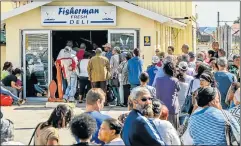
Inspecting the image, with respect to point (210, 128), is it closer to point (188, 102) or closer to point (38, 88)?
point (188, 102)

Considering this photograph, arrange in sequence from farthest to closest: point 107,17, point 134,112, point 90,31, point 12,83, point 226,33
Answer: point 226,33
point 90,31
point 107,17
point 12,83
point 134,112

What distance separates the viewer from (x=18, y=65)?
19203 mm

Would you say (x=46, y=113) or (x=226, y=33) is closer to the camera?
(x=46, y=113)

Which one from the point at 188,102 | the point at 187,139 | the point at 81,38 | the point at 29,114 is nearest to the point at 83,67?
the point at 29,114

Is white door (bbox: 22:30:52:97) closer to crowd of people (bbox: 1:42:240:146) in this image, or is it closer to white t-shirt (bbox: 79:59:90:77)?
white t-shirt (bbox: 79:59:90:77)

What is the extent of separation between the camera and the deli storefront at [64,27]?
18.9 m

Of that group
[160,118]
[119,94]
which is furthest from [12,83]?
[160,118]

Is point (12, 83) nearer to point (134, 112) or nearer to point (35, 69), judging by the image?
point (35, 69)

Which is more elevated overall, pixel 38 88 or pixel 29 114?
pixel 38 88

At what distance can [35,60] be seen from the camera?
19.4 metres

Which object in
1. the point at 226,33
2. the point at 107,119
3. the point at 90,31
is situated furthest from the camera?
the point at 226,33

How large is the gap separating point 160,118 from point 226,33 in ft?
50.2

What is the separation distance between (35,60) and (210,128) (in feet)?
44.2

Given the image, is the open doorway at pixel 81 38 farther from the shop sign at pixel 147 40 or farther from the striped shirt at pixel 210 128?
the striped shirt at pixel 210 128
